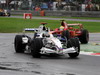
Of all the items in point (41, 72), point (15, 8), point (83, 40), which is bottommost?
point (15, 8)

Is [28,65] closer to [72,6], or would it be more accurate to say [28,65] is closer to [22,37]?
[22,37]

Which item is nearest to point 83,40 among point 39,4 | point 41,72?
point 41,72

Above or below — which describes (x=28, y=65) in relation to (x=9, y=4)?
above

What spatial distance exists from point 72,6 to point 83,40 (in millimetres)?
32779

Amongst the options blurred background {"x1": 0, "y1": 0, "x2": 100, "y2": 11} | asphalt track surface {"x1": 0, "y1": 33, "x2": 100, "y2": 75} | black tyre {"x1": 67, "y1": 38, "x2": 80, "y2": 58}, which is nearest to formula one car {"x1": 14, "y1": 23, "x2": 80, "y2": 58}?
black tyre {"x1": 67, "y1": 38, "x2": 80, "y2": 58}

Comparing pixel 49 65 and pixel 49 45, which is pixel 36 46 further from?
pixel 49 65

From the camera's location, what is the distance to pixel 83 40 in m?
17.6

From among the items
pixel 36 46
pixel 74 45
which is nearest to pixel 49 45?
pixel 36 46

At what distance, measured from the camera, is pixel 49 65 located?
1054 centimetres

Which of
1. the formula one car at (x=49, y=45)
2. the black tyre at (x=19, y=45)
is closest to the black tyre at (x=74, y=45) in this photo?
the formula one car at (x=49, y=45)

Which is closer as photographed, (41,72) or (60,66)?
(41,72)

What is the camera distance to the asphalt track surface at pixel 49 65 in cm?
923

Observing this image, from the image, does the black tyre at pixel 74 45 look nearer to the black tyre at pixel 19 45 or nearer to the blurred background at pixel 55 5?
the black tyre at pixel 19 45

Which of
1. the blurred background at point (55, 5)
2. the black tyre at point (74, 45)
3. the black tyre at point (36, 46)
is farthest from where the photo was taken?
the blurred background at point (55, 5)
